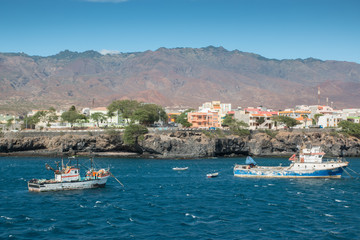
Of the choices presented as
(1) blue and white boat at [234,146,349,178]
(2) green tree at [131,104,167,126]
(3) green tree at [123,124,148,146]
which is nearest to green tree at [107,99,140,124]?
(2) green tree at [131,104,167,126]

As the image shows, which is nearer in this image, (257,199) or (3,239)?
(3,239)

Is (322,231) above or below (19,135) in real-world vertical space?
below

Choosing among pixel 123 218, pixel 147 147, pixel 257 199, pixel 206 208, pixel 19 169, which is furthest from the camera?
pixel 147 147

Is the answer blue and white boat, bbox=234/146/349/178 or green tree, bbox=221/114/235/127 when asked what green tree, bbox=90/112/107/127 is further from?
blue and white boat, bbox=234/146/349/178

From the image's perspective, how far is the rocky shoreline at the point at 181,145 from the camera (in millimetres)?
136550

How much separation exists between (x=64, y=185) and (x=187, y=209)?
895 inches

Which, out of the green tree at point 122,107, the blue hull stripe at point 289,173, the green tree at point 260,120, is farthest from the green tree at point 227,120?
the blue hull stripe at point 289,173

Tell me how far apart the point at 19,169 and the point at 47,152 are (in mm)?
39412

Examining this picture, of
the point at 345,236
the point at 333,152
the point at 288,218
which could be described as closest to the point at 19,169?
the point at 288,218

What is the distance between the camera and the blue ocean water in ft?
156

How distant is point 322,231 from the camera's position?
48.1 metres

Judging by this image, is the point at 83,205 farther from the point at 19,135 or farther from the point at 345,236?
the point at 19,135

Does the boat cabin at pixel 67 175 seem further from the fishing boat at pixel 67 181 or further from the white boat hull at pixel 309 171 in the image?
the white boat hull at pixel 309 171

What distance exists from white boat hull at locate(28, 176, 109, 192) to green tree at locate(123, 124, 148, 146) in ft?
Answer: 196
